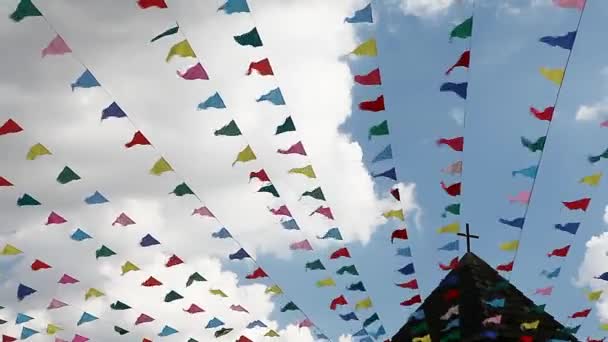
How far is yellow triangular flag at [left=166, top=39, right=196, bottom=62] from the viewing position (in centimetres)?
1185

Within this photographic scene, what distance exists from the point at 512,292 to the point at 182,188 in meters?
20.9

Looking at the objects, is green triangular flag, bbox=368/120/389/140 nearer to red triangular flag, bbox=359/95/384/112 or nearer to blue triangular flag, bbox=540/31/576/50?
red triangular flag, bbox=359/95/384/112

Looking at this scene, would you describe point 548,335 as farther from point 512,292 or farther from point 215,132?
point 215,132

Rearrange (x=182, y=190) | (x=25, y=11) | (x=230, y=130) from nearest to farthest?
(x=25, y=11), (x=230, y=130), (x=182, y=190)

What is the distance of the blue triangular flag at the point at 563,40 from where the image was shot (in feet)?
39.1

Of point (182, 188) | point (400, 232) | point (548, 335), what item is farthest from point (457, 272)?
point (182, 188)

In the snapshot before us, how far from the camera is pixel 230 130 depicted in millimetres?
13992

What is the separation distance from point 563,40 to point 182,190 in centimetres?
987

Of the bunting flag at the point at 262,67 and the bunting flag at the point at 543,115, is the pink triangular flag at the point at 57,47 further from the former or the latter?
the bunting flag at the point at 543,115

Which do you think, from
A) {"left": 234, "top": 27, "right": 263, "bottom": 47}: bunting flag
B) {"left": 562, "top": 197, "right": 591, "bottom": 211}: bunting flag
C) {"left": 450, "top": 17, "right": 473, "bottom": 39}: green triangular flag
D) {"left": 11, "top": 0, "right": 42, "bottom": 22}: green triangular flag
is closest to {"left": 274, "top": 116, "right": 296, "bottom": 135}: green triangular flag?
{"left": 234, "top": 27, "right": 263, "bottom": 47}: bunting flag

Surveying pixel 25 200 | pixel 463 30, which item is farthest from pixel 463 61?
pixel 25 200

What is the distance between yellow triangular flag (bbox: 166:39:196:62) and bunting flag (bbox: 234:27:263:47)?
962 millimetres

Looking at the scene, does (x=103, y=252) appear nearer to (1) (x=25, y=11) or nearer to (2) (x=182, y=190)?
(2) (x=182, y=190)

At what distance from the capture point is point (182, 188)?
623 inches
